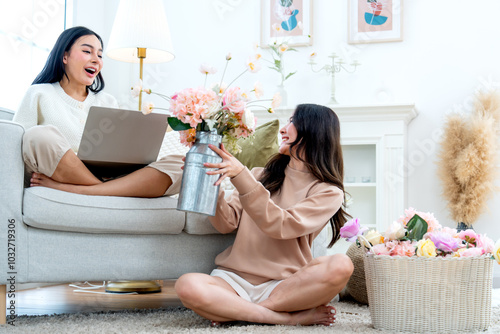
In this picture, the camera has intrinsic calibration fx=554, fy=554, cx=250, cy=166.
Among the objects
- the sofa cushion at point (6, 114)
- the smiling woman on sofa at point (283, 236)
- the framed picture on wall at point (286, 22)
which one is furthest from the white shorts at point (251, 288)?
the framed picture on wall at point (286, 22)

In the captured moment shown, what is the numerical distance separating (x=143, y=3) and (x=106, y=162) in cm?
153

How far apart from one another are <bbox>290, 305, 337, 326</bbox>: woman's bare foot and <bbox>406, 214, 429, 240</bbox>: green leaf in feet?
1.13

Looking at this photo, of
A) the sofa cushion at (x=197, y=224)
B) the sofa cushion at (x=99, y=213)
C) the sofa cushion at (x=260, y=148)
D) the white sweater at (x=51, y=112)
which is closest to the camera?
the sofa cushion at (x=99, y=213)

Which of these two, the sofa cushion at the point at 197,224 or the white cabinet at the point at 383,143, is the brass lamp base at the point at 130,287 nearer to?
the sofa cushion at the point at 197,224

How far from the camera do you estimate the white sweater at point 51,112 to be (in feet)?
7.25

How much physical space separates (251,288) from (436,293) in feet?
1.80

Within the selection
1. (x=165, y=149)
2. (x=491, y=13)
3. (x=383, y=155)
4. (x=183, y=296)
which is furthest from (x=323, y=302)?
(x=491, y=13)

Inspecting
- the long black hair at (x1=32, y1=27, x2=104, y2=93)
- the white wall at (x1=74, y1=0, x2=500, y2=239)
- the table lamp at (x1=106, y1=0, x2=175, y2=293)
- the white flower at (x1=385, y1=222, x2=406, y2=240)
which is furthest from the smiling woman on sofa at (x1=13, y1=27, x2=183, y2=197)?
the white wall at (x1=74, y1=0, x2=500, y2=239)

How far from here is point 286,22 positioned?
3955 mm

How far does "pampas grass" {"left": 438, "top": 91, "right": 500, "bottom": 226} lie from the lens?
334cm

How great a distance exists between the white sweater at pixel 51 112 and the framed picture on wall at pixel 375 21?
2.21 meters

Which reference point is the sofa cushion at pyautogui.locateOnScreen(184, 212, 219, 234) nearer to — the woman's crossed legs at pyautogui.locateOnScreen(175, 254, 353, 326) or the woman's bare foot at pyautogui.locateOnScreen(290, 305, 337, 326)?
the woman's crossed legs at pyautogui.locateOnScreen(175, 254, 353, 326)

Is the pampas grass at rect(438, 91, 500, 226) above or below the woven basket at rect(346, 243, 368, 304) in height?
above

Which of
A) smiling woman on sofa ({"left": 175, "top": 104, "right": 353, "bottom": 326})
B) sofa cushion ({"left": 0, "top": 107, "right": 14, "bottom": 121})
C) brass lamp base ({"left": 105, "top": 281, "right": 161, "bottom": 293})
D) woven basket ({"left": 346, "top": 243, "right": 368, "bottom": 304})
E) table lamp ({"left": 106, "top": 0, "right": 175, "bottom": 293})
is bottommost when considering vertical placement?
brass lamp base ({"left": 105, "top": 281, "right": 161, "bottom": 293})
